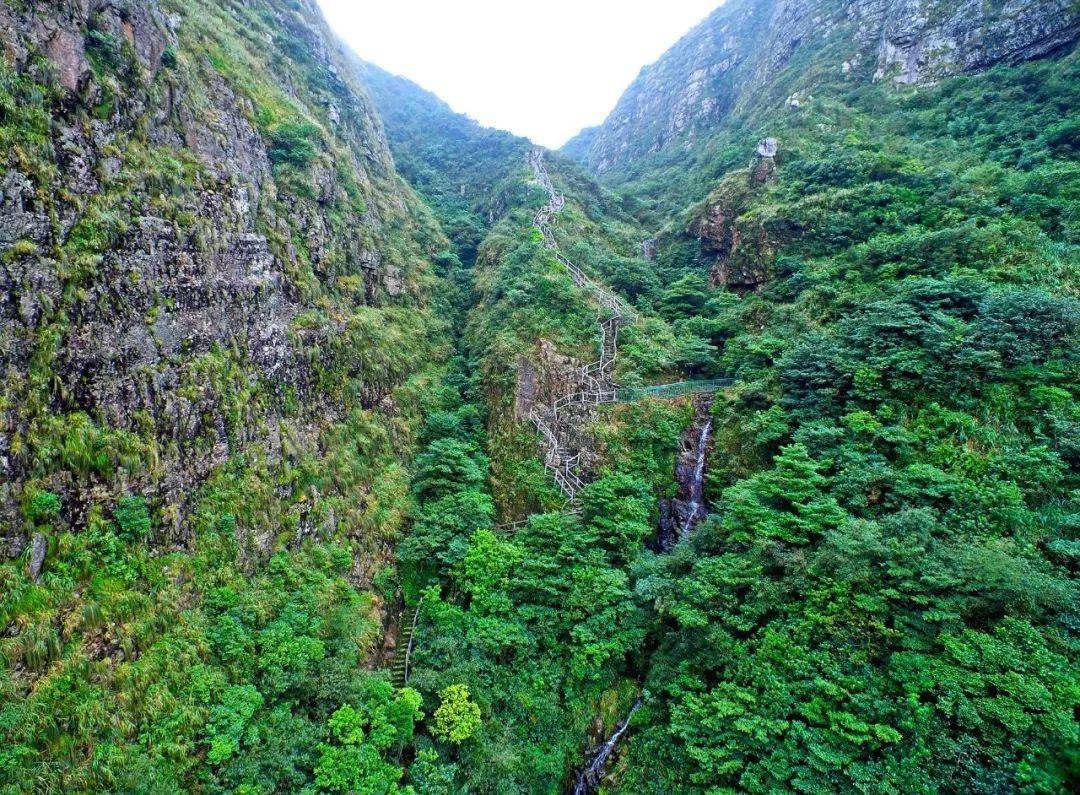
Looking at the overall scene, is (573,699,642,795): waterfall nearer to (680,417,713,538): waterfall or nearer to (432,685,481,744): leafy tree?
(432,685,481,744): leafy tree

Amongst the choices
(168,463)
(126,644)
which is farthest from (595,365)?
(126,644)

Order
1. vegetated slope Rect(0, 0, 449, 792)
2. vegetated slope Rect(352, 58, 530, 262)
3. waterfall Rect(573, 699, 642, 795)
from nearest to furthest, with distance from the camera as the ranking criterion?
vegetated slope Rect(0, 0, 449, 792), waterfall Rect(573, 699, 642, 795), vegetated slope Rect(352, 58, 530, 262)

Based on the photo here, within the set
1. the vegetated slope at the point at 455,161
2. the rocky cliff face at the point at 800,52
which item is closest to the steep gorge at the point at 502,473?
the rocky cliff face at the point at 800,52

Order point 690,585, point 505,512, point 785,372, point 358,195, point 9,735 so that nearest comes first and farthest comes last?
point 9,735 → point 690,585 → point 785,372 → point 505,512 → point 358,195

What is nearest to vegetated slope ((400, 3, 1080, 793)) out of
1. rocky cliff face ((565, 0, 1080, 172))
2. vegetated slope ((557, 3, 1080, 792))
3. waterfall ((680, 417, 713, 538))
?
vegetated slope ((557, 3, 1080, 792))

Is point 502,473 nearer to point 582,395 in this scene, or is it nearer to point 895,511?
point 582,395

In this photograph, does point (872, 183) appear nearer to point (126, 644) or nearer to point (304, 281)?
point (304, 281)
